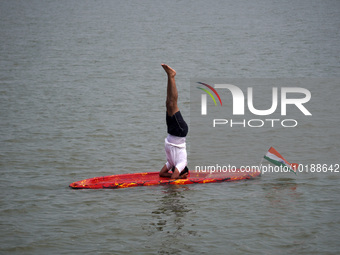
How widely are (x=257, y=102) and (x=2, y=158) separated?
33.9 ft

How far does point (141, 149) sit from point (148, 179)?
3.36 m

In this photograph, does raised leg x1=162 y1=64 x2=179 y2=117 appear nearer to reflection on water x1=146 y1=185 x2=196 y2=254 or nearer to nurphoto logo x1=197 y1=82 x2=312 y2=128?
reflection on water x1=146 y1=185 x2=196 y2=254

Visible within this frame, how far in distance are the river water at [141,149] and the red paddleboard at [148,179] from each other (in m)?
0.17

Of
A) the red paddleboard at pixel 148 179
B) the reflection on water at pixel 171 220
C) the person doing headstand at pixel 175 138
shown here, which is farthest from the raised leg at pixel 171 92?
the reflection on water at pixel 171 220

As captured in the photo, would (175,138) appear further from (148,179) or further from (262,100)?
(262,100)

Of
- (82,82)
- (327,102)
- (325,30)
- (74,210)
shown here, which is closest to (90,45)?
(82,82)

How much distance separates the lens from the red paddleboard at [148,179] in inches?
440

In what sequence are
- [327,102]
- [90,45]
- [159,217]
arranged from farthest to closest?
[90,45], [327,102], [159,217]

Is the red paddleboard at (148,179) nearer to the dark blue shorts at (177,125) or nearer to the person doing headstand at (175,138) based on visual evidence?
the person doing headstand at (175,138)

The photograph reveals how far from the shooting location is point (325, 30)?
41.2 meters

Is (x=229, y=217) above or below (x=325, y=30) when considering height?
below

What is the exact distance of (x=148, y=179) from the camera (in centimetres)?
1155

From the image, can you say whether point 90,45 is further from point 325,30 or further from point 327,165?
point 327,165

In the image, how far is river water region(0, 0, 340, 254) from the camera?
29.7 feet
